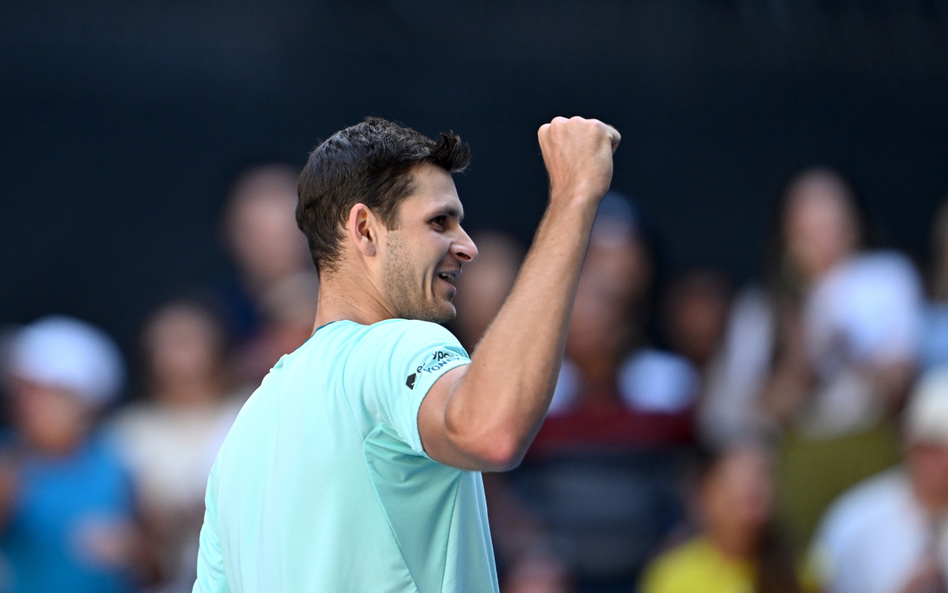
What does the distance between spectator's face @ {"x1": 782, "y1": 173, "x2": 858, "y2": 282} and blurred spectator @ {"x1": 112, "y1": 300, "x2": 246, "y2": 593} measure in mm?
2136

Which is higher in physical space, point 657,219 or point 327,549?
point 657,219

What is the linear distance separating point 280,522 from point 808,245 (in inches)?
115

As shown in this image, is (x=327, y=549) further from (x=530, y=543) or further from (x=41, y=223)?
(x=41, y=223)

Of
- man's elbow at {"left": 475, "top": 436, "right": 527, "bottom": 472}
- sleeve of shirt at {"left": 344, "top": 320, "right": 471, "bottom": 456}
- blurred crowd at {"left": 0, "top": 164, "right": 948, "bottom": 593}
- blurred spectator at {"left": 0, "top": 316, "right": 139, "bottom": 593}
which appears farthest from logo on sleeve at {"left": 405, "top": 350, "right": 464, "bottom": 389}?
blurred spectator at {"left": 0, "top": 316, "right": 139, "bottom": 593}

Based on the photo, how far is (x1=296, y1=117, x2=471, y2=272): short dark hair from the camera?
157cm

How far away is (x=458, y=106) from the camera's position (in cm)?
A: 515

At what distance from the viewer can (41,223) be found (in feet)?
15.9

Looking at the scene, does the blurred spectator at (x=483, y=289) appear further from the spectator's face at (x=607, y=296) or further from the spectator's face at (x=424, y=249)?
the spectator's face at (x=424, y=249)

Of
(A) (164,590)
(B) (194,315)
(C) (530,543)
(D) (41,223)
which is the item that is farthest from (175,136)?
(C) (530,543)

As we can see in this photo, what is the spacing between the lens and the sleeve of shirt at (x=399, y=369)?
1.29 m

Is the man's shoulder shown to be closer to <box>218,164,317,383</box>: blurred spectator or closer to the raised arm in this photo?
the raised arm

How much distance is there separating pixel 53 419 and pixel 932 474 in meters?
3.18

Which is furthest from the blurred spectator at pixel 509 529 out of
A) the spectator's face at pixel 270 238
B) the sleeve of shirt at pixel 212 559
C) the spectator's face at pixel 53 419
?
the sleeve of shirt at pixel 212 559

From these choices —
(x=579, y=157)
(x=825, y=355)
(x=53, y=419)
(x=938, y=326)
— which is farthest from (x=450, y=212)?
(x=53, y=419)
